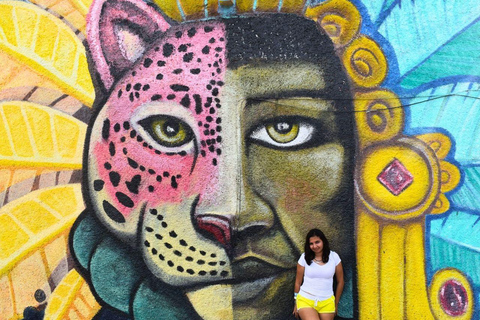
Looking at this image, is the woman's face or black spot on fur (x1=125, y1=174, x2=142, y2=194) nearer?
the woman's face

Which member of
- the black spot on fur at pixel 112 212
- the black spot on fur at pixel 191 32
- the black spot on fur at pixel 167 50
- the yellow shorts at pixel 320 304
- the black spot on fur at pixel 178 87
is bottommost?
the yellow shorts at pixel 320 304

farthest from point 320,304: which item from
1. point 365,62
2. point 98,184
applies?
point 98,184

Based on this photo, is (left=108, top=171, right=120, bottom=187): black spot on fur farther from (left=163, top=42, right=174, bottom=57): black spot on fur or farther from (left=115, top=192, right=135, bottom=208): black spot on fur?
(left=163, top=42, right=174, bottom=57): black spot on fur

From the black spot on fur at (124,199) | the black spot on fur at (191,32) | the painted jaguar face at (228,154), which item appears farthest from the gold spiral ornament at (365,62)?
the black spot on fur at (124,199)

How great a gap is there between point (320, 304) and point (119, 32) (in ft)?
10.1

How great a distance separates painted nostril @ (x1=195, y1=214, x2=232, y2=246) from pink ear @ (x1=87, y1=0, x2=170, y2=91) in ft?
5.04

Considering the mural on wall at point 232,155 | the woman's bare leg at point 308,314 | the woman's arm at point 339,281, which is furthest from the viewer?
the mural on wall at point 232,155

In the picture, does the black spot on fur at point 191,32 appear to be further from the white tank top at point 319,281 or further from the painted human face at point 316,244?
the white tank top at point 319,281

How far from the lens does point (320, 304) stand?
4.00 meters

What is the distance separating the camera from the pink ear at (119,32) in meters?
4.35

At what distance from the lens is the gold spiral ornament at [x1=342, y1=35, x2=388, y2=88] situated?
421 centimetres

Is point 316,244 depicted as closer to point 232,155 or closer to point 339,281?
point 339,281

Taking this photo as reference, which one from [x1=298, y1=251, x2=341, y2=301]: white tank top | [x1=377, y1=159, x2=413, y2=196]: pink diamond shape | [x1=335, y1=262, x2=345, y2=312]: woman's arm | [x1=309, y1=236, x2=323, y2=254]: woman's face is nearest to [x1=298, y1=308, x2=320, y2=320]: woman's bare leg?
[x1=298, y1=251, x2=341, y2=301]: white tank top

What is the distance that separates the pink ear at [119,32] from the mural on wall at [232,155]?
1 centimetres
